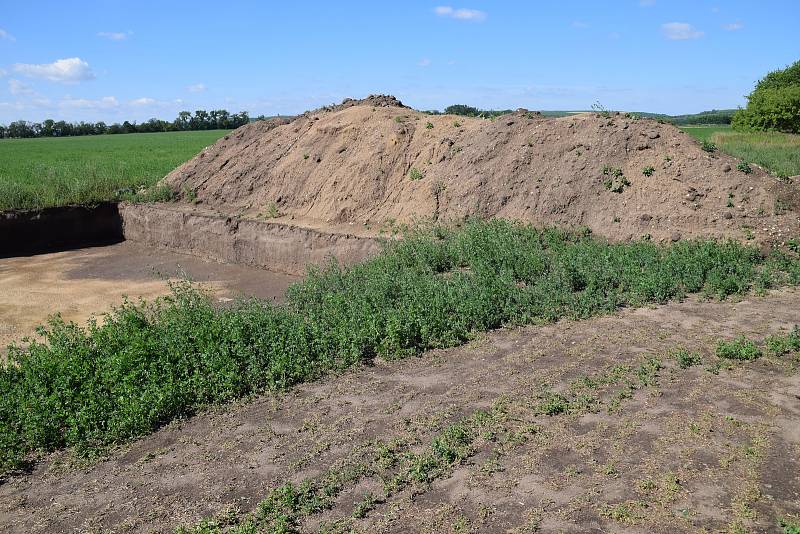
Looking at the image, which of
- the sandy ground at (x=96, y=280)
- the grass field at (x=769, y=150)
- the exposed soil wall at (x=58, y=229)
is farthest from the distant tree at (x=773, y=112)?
the exposed soil wall at (x=58, y=229)

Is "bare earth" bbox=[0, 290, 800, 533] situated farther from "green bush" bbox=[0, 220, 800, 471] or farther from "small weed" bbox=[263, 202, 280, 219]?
"small weed" bbox=[263, 202, 280, 219]

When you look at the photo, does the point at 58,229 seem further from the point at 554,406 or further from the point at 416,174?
the point at 554,406

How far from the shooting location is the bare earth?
429cm

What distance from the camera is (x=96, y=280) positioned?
14.8 m

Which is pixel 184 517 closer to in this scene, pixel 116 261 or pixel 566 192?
pixel 566 192

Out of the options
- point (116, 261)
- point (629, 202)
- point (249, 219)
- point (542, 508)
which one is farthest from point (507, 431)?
point (116, 261)

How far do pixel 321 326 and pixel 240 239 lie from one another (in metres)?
9.21

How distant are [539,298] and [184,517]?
5.30 metres

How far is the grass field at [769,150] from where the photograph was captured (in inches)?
646

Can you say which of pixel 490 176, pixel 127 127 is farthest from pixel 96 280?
pixel 127 127

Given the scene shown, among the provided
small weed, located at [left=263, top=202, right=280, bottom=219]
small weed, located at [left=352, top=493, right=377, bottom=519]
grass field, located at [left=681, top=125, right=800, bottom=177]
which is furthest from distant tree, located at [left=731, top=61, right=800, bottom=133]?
small weed, located at [left=352, top=493, right=377, bottom=519]

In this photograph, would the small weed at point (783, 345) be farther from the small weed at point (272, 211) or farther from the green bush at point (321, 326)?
the small weed at point (272, 211)

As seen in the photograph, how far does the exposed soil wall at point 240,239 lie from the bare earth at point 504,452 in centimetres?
727

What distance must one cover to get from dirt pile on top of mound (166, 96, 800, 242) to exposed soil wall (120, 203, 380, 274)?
1.13 m
